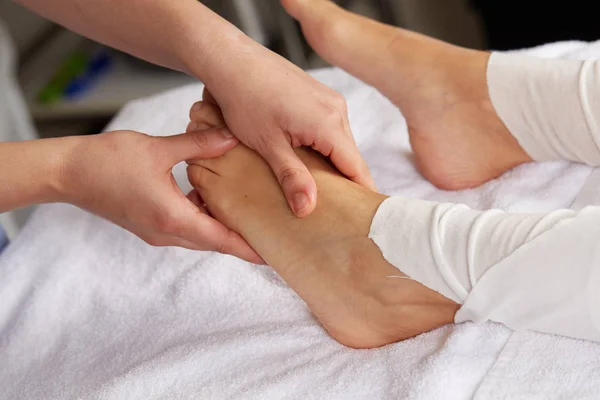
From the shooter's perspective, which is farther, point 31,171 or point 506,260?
point 31,171

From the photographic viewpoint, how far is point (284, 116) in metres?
0.85

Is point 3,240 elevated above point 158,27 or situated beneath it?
situated beneath

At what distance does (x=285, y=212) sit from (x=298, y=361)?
0.17m

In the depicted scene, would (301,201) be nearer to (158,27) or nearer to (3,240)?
(158,27)

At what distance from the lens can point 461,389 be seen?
26.9 inches

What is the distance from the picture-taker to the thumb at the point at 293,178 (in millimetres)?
823

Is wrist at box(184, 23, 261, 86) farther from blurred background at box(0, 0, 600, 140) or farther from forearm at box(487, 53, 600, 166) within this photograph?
blurred background at box(0, 0, 600, 140)

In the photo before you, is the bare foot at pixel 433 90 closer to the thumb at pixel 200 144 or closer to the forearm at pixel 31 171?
the thumb at pixel 200 144

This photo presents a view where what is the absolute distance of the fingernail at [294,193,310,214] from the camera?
820 mm

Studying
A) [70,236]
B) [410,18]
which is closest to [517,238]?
[70,236]

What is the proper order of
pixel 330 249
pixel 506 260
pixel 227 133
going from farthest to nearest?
pixel 227 133, pixel 330 249, pixel 506 260

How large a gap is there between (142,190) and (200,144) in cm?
10

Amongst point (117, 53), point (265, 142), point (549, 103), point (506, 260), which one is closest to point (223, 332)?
point (265, 142)

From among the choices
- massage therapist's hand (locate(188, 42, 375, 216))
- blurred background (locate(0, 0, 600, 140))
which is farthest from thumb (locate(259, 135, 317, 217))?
blurred background (locate(0, 0, 600, 140))
